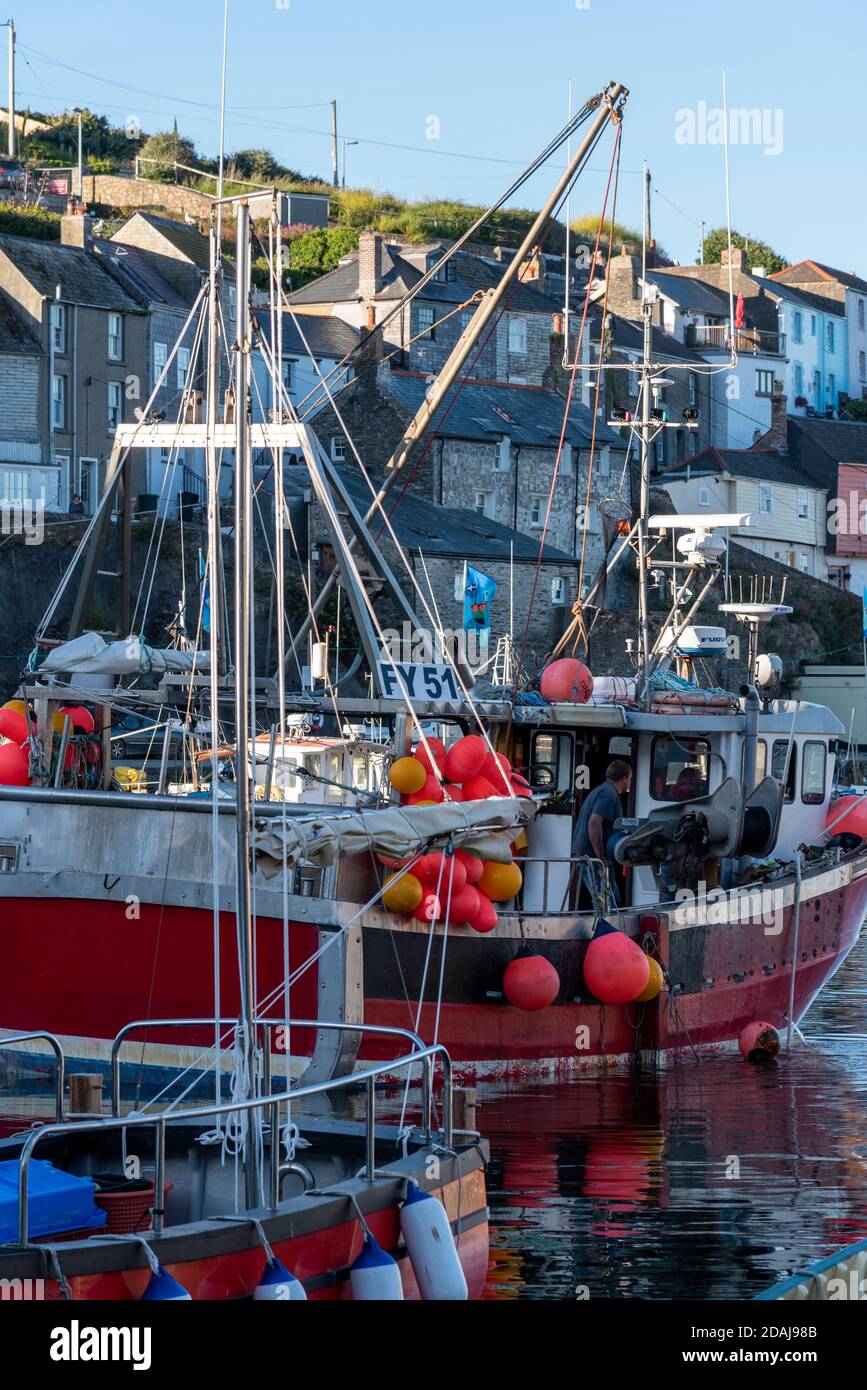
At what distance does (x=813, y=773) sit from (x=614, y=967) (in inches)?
197

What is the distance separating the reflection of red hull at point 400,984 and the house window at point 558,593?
3985cm

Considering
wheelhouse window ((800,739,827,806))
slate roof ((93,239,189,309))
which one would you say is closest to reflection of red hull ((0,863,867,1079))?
wheelhouse window ((800,739,827,806))

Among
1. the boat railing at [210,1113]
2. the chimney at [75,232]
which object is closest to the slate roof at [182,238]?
the chimney at [75,232]

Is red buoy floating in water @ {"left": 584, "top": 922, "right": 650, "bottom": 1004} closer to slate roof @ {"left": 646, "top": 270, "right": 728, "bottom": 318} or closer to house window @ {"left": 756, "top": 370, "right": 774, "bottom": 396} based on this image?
slate roof @ {"left": 646, "top": 270, "right": 728, "bottom": 318}

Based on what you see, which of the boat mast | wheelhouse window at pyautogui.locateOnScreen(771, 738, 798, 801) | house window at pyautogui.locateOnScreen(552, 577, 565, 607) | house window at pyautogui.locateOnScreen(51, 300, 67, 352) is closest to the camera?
the boat mast

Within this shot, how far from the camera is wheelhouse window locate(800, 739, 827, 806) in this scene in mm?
20688

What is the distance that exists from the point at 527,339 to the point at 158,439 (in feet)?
170

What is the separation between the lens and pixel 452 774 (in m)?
16.3

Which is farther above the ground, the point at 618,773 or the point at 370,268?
the point at 370,268

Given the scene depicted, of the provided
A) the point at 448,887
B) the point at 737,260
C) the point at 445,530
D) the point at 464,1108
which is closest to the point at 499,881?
the point at 448,887

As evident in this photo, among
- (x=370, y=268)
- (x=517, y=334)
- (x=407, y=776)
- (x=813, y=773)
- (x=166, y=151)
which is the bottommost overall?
(x=813, y=773)

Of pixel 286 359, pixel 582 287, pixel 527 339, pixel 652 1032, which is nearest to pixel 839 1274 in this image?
pixel 652 1032

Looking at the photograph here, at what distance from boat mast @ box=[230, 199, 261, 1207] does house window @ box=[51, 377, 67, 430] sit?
150ft

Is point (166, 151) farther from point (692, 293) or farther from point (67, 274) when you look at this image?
point (67, 274)
